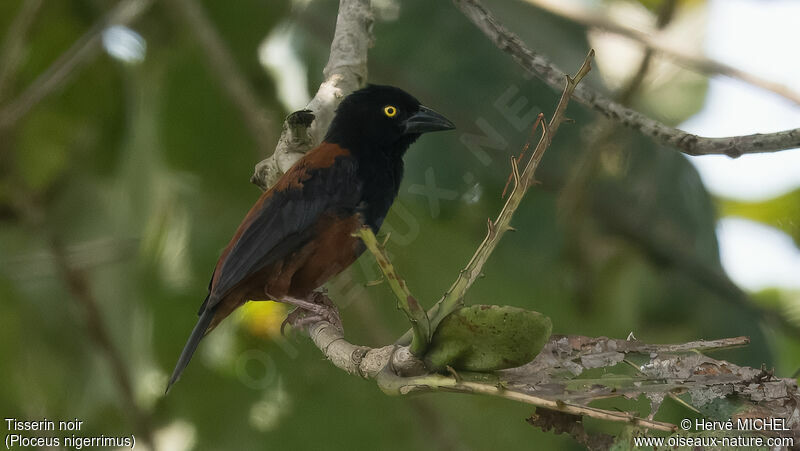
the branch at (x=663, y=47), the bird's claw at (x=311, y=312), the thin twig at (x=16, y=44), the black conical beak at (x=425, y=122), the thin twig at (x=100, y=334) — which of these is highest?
the branch at (x=663, y=47)

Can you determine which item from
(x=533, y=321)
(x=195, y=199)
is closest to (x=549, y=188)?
(x=195, y=199)

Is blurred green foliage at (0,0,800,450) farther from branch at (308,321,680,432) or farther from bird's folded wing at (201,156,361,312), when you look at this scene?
branch at (308,321,680,432)

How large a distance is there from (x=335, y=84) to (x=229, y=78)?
0.96 meters

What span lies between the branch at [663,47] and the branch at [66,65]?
256 cm

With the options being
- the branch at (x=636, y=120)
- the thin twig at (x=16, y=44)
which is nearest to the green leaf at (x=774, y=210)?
the branch at (x=636, y=120)

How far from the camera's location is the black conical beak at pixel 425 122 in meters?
4.05

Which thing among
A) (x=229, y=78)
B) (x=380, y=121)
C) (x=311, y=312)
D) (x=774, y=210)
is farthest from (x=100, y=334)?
(x=774, y=210)

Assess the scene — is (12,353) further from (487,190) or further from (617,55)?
(617,55)

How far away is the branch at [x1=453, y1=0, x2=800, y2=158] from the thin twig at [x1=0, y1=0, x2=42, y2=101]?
2.93 m

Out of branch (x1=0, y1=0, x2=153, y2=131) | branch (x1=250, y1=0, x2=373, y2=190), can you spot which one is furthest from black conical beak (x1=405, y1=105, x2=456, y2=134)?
branch (x1=0, y1=0, x2=153, y2=131)

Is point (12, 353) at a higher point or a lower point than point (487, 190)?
lower

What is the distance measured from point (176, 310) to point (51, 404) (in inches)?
59.1

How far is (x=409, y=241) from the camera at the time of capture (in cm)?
468

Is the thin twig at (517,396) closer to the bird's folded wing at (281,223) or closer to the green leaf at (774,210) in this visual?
the bird's folded wing at (281,223)
